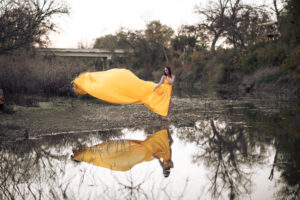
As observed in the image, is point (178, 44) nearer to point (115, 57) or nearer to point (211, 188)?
point (115, 57)

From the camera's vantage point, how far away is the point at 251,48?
34625 mm

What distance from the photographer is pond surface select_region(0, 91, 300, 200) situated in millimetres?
4613

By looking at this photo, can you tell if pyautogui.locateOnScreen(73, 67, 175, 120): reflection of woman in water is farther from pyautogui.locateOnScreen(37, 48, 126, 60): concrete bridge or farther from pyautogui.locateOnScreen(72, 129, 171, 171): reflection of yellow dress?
pyautogui.locateOnScreen(37, 48, 126, 60): concrete bridge

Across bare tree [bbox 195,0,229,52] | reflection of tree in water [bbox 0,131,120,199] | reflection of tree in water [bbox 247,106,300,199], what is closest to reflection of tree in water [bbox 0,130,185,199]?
reflection of tree in water [bbox 0,131,120,199]

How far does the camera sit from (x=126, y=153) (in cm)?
672

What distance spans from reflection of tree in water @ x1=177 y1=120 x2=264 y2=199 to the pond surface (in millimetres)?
14

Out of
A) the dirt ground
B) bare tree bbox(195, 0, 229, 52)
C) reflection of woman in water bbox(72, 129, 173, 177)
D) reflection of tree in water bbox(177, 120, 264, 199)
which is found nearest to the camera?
reflection of tree in water bbox(177, 120, 264, 199)

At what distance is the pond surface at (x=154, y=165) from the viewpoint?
4.61 meters

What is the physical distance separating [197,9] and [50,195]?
143ft

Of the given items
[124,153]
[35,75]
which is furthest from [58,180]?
[35,75]

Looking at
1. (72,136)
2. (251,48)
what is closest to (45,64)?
(72,136)

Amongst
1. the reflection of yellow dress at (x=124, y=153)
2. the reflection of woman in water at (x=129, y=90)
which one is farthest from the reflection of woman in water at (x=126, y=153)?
the reflection of woman in water at (x=129, y=90)

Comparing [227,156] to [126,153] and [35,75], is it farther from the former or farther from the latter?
[35,75]

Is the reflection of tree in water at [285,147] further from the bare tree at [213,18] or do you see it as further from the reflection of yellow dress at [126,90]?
the bare tree at [213,18]
